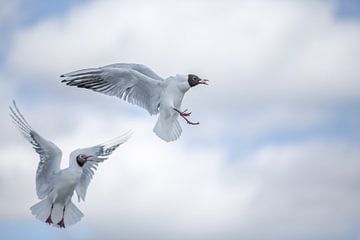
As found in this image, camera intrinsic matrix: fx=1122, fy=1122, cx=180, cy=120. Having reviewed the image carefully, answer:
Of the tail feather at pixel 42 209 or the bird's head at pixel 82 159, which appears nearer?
the tail feather at pixel 42 209

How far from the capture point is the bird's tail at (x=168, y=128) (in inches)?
565

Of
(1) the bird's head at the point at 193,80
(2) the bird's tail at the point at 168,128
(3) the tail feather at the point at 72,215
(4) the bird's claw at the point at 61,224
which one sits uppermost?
(1) the bird's head at the point at 193,80

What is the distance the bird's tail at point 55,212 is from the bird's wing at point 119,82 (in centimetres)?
164

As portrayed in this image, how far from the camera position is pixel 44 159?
15.1 metres

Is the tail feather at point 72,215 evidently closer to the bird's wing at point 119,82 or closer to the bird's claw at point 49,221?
the bird's claw at point 49,221

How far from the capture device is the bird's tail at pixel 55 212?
1505cm

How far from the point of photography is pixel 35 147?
1520 cm

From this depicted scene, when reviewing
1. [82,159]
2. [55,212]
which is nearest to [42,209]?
[55,212]

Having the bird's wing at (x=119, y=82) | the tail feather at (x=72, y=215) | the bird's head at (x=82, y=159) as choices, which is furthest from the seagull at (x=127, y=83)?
the tail feather at (x=72, y=215)

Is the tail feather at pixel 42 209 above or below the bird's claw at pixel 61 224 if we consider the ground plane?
above

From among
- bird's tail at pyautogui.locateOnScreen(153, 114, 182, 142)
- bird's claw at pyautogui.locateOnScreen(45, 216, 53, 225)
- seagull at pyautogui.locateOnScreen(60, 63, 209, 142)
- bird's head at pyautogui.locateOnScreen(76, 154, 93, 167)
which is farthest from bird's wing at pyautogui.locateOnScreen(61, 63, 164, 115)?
bird's claw at pyautogui.locateOnScreen(45, 216, 53, 225)

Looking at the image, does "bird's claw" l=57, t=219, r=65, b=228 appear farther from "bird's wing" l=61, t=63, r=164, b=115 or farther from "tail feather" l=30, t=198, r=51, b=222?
"bird's wing" l=61, t=63, r=164, b=115

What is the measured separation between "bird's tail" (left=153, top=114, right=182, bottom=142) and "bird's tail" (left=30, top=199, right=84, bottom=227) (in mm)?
1710

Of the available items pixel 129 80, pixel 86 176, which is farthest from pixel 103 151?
pixel 129 80
